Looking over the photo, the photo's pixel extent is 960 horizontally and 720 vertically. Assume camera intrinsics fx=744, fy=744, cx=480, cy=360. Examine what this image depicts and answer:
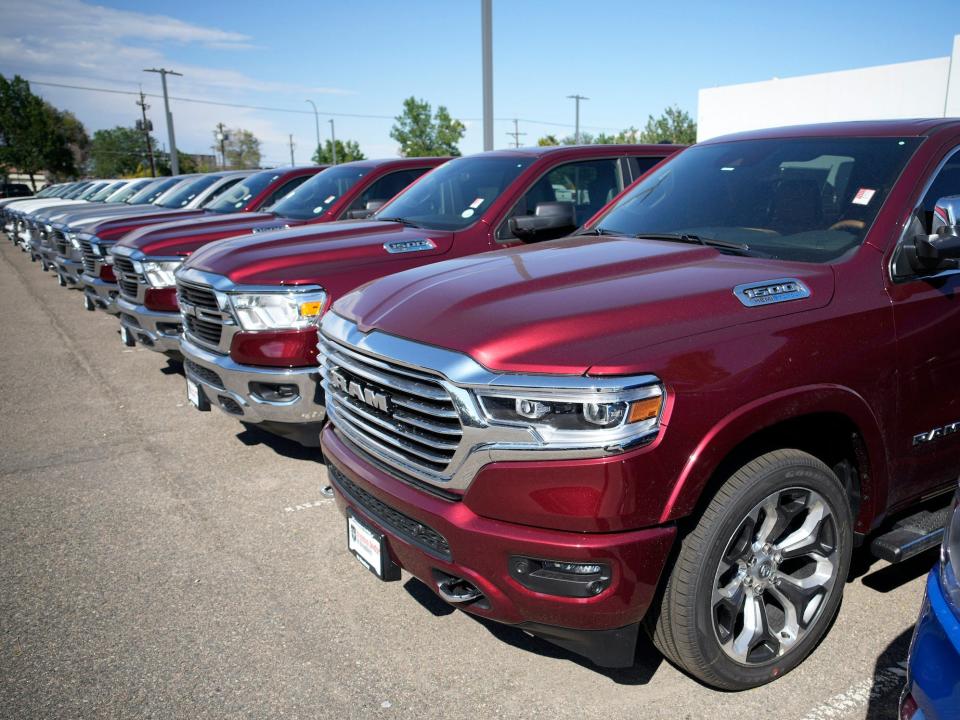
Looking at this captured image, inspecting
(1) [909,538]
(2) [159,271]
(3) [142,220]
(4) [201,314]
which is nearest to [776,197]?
(1) [909,538]

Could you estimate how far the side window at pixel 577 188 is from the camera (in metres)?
5.52

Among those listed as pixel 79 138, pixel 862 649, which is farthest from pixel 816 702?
pixel 79 138

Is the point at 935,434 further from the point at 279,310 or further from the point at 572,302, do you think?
the point at 279,310

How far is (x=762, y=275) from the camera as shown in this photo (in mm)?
2764

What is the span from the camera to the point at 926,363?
9.50 feet

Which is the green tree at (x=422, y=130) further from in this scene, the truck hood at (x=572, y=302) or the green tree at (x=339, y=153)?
the truck hood at (x=572, y=302)

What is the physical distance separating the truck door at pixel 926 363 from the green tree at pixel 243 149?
4536 inches

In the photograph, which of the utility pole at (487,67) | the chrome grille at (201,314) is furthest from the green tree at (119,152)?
the chrome grille at (201,314)

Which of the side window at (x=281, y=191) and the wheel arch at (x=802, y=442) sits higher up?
the side window at (x=281, y=191)

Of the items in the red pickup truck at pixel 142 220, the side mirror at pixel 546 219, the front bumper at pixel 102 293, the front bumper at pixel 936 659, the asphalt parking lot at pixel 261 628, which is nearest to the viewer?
the front bumper at pixel 936 659

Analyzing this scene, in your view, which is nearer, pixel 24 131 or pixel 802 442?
pixel 802 442

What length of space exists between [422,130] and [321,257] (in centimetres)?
6050

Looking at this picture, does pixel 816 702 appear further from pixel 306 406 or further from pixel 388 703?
pixel 306 406

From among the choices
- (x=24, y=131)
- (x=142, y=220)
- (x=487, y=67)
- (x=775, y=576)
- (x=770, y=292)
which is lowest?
(x=775, y=576)
